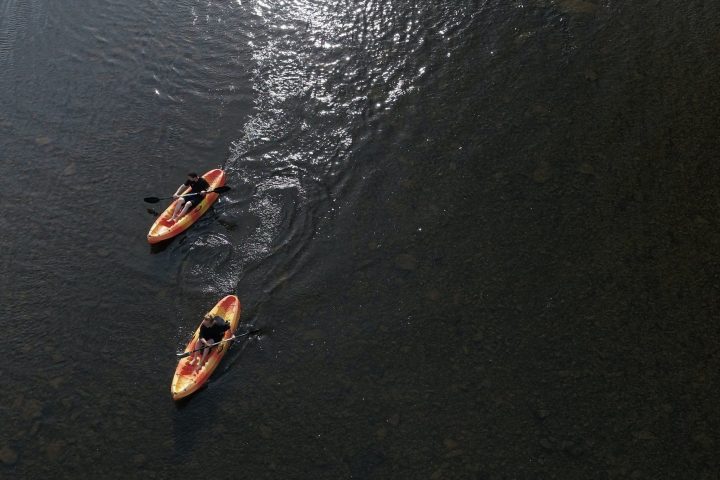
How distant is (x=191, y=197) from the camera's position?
1634 centimetres

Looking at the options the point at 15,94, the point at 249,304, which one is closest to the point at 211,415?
the point at 249,304

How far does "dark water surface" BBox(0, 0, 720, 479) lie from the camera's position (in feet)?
41.7

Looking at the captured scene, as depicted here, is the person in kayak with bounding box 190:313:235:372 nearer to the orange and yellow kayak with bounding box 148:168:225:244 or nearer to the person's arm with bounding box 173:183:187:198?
the orange and yellow kayak with bounding box 148:168:225:244

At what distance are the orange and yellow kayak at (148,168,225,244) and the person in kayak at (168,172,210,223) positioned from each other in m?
0.09

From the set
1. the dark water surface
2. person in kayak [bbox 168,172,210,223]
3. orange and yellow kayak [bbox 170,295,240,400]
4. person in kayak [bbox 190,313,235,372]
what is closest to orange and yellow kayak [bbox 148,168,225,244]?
person in kayak [bbox 168,172,210,223]

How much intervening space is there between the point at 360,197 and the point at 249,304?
3738 millimetres

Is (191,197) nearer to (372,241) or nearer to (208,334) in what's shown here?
(208,334)

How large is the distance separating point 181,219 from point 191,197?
1.88 ft

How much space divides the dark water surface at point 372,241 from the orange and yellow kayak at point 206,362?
0.34 metres

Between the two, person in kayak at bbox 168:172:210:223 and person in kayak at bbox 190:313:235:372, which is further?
person in kayak at bbox 168:172:210:223

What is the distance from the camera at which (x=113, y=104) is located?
19.5 meters

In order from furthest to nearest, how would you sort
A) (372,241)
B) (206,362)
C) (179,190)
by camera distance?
(179,190) < (372,241) < (206,362)

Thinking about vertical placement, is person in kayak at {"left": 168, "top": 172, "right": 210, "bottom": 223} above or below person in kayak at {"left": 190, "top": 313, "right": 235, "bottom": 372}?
above

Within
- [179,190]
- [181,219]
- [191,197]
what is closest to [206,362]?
[181,219]
